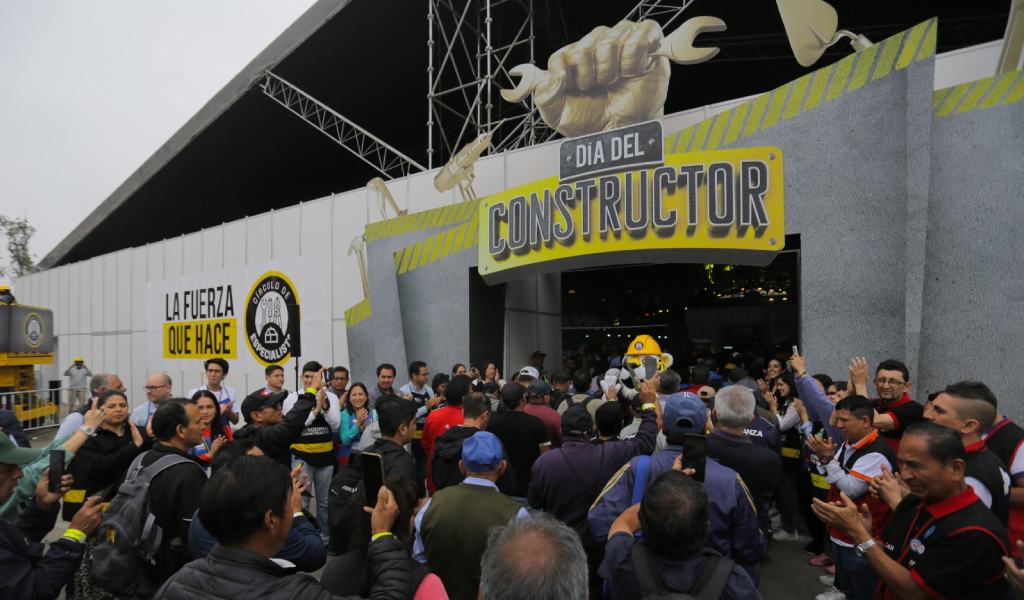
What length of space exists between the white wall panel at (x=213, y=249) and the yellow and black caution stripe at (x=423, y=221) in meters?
7.73

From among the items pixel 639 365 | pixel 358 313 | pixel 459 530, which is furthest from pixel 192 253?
pixel 459 530

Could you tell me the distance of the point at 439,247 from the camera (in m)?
11.3

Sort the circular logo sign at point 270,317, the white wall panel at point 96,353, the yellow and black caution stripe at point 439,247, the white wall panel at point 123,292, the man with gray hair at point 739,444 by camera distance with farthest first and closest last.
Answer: the white wall panel at point 96,353, the white wall panel at point 123,292, the circular logo sign at point 270,317, the yellow and black caution stripe at point 439,247, the man with gray hair at point 739,444

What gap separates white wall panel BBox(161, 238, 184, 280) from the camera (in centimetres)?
1936

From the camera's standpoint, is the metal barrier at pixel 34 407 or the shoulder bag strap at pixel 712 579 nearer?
the shoulder bag strap at pixel 712 579

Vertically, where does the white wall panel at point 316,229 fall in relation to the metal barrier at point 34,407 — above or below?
above

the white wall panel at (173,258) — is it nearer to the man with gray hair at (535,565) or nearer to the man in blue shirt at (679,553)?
the man in blue shirt at (679,553)

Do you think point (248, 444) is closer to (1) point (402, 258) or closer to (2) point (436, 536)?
(2) point (436, 536)

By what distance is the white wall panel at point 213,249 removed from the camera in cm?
1775

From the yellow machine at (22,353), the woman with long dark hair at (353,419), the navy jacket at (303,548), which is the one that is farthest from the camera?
the yellow machine at (22,353)

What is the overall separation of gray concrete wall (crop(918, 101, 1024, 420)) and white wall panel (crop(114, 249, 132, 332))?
2376cm

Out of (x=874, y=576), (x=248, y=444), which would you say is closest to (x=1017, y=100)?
(x=874, y=576)

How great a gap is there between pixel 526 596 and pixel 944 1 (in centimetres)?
2349

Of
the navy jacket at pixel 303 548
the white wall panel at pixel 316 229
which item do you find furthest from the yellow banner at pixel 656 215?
the navy jacket at pixel 303 548
